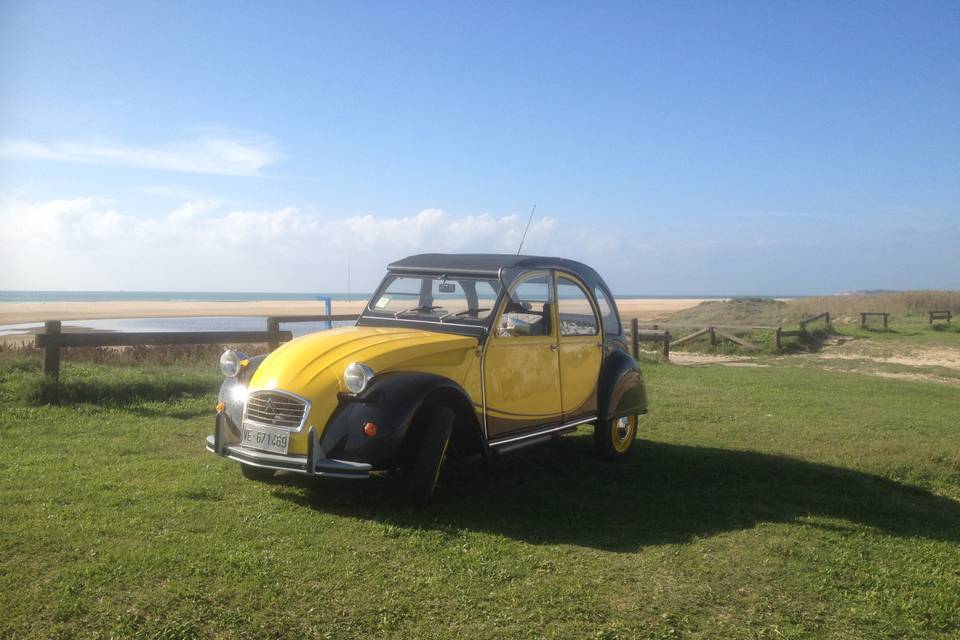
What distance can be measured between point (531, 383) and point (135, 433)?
4.44 meters

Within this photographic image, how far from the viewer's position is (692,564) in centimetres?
501

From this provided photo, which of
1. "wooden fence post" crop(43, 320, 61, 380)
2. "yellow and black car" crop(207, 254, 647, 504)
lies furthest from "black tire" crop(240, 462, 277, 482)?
"wooden fence post" crop(43, 320, 61, 380)

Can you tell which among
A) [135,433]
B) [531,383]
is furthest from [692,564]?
[135,433]

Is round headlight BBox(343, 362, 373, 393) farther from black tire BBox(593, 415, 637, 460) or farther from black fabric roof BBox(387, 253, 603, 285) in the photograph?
black tire BBox(593, 415, 637, 460)

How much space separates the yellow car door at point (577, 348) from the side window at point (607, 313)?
23 cm

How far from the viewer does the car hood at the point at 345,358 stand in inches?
229

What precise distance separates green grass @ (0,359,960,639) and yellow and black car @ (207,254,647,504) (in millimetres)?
447

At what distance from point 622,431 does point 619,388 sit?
1.82 ft

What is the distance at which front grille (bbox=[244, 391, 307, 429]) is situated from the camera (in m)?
5.77

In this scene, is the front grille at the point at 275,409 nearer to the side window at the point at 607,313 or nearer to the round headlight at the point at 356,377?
the round headlight at the point at 356,377

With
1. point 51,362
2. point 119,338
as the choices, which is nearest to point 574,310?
point 119,338

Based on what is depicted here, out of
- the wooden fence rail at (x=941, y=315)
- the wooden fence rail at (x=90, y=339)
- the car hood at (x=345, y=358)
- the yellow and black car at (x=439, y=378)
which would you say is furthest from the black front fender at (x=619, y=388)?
the wooden fence rail at (x=941, y=315)

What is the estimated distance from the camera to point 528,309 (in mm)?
7172

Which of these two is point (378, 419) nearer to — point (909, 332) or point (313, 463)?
point (313, 463)
